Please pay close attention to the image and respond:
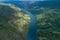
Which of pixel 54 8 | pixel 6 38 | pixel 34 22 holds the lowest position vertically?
pixel 6 38

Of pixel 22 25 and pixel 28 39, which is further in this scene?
pixel 22 25

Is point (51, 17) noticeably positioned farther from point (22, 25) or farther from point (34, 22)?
point (22, 25)

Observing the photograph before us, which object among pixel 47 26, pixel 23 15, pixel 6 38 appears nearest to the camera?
pixel 6 38

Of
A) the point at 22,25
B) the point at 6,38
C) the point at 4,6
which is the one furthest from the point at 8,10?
the point at 6,38

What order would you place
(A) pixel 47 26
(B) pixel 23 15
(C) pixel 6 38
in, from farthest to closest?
(B) pixel 23 15, (A) pixel 47 26, (C) pixel 6 38

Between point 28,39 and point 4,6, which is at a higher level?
point 4,6

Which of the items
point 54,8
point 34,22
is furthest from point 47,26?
point 54,8

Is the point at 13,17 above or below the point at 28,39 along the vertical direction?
above

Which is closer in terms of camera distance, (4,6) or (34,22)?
(34,22)

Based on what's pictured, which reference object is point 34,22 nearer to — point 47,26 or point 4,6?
point 47,26
